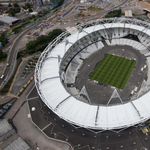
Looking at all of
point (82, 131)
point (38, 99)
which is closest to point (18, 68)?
point (38, 99)

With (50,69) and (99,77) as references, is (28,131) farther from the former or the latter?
(99,77)

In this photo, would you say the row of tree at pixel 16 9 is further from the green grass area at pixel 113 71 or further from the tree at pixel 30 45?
the green grass area at pixel 113 71

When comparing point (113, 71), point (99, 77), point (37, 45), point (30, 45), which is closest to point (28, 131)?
point (99, 77)

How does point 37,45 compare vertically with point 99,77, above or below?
above

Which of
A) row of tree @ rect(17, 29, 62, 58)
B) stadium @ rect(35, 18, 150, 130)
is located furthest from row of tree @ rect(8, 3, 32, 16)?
stadium @ rect(35, 18, 150, 130)

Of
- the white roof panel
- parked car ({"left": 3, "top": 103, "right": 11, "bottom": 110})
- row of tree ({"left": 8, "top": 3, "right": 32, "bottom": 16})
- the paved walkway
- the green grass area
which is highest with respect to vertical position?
row of tree ({"left": 8, "top": 3, "right": 32, "bottom": 16})

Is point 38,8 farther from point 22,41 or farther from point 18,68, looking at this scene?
Result: point 18,68

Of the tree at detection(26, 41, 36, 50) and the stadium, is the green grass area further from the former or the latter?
the tree at detection(26, 41, 36, 50)
